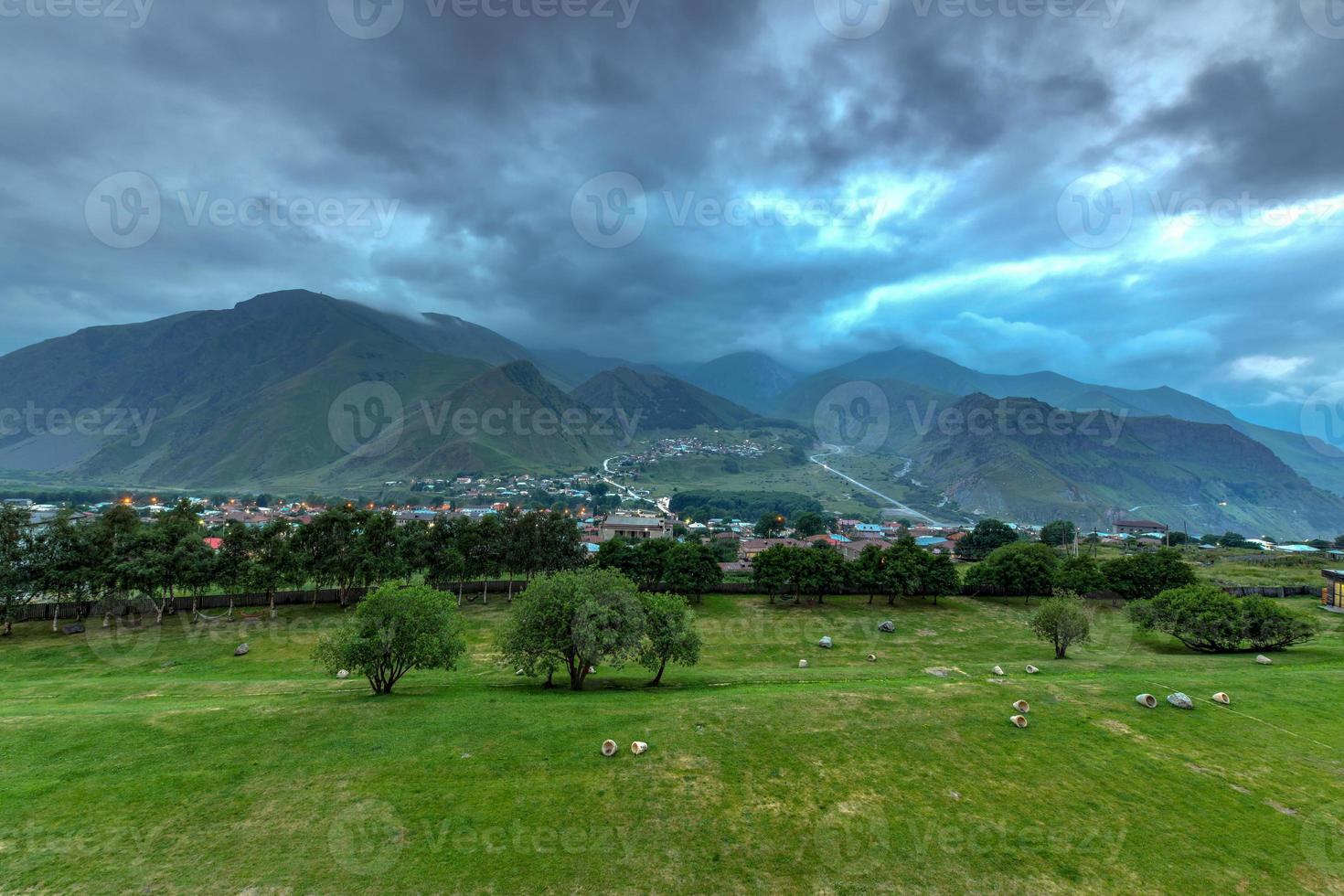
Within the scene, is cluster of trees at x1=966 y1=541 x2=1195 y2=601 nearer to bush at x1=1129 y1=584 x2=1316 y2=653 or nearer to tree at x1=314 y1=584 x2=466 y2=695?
bush at x1=1129 y1=584 x2=1316 y2=653

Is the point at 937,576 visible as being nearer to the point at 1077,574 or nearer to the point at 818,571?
the point at 818,571

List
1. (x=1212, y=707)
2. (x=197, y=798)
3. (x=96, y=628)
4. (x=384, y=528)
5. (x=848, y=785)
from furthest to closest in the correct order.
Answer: (x=384, y=528) < (x=96, y=628) < (x=1212, y=707) < (x=848, y=785) < (x=197, y=798)

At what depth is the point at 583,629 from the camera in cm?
3675

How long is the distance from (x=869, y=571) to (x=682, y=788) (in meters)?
58.5

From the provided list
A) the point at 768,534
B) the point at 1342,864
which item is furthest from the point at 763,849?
the point at 768,534

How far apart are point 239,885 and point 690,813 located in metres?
16.1

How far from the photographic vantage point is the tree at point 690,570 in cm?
7550

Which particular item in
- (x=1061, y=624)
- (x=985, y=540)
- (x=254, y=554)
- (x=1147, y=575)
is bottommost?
(x=985, y=540)

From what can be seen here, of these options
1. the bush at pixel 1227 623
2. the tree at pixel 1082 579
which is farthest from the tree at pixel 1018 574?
the bush at pixel 1227 623

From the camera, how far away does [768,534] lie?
6860 inches

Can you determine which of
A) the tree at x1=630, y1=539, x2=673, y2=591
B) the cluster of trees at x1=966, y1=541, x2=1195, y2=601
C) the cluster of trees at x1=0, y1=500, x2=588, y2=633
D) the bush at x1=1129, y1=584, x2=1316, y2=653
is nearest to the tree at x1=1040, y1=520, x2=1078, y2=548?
the cluster of trees at x1=966, y1=541, x2=1195, y2=601

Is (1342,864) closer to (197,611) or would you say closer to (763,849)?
(763,849)

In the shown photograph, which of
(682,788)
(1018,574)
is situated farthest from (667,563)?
(682,788)

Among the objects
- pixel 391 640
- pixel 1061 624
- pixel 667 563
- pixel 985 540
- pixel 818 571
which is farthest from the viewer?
pixel 985 540
